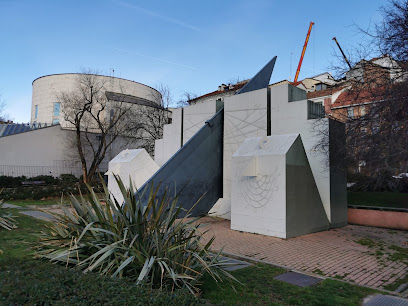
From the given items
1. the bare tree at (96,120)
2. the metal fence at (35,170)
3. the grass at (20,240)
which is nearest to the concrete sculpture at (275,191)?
the grass at (20,240)

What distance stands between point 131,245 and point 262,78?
12.5 meters

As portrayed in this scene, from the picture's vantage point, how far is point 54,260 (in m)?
4.08

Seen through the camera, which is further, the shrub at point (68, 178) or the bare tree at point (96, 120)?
the bare tree at point (96, 120)

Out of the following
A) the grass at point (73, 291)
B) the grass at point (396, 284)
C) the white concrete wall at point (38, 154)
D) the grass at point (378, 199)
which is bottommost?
the grass at point (396, 284)

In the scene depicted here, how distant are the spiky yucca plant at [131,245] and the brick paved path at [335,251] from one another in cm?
274

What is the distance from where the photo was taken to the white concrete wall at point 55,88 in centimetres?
3184

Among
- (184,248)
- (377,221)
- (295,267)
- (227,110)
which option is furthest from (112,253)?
(377,221)

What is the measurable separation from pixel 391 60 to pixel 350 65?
1001 mm

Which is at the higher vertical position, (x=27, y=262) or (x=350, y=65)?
(x=350, y=65)

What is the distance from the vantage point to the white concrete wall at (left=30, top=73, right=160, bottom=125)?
1254 inches

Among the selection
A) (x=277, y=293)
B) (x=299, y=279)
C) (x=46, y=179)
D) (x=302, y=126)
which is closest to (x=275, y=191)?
(x=302, y=126)

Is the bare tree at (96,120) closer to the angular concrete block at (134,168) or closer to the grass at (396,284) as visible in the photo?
the angular concrete block at (134,168)

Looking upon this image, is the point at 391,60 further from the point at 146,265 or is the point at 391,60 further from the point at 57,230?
the point at 57,230

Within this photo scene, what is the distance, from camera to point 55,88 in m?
32.4
